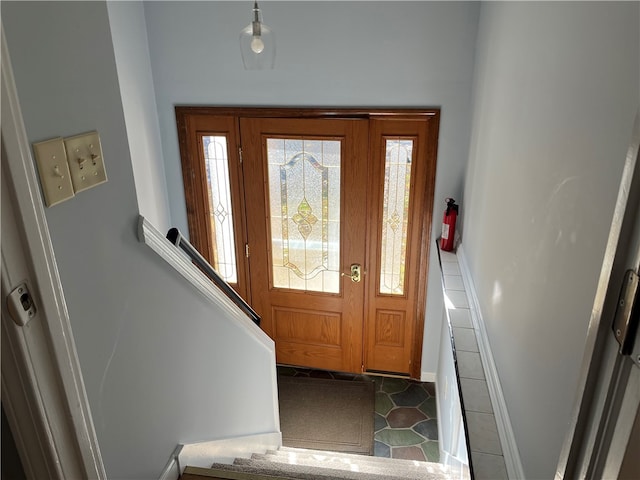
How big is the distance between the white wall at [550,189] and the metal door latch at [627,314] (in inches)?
8.3

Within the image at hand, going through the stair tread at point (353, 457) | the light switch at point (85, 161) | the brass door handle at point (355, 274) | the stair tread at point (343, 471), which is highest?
the light switch at point (85, 161)

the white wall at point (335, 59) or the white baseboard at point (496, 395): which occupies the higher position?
the white wall at point (335, 59)

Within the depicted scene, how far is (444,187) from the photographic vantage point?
3.29m

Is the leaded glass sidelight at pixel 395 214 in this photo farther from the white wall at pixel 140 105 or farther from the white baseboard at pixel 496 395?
the white wall at pixel 140 105

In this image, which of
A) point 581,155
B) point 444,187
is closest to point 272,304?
point 444,187

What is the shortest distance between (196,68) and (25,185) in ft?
9.05

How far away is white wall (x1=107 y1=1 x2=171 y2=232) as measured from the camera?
3.00 m

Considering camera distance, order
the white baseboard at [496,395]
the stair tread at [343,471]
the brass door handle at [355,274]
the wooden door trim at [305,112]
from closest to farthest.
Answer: the white baseboard at [496,395] → the stair tread at [343,471] → the wooden door trim at [305,112] → the brass door handle at [355,274]

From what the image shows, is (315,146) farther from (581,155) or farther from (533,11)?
(581,155)

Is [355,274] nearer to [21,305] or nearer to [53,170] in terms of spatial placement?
[53,170]

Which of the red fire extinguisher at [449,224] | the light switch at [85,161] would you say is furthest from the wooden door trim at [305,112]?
the light switch at [85,161]

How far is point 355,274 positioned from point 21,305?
2949 mm

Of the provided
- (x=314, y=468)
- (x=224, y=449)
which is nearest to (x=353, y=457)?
(x=314, y=468)

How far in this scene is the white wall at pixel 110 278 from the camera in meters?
0.93
